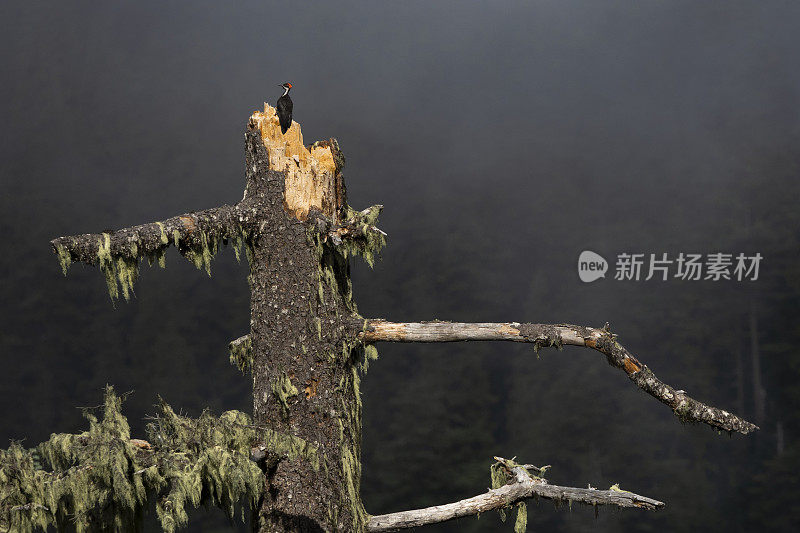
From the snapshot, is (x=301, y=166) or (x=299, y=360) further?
(x=301, y=166)

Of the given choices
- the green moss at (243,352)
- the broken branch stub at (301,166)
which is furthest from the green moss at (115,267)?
the broken branch stub at (301,166)

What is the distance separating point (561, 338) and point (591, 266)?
4985 mm

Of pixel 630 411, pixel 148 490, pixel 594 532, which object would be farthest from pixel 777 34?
pixel 148 490

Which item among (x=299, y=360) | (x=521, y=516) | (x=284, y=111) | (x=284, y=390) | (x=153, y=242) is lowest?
(x=521, y=516)

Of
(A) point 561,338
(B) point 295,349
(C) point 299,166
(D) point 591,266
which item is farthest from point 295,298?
(D) point 591,266

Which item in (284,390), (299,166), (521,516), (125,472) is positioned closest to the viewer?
(125,472)

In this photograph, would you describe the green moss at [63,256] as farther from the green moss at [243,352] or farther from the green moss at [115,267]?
the green moss at [243,352]

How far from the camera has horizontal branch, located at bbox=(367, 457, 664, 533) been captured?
11.7 feet

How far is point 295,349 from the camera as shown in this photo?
354cm

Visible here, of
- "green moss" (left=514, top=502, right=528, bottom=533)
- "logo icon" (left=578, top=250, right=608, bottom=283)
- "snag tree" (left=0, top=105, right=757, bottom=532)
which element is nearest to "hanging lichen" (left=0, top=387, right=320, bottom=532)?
"snag tree" (left=0, top=105, right=757, bottom=532)

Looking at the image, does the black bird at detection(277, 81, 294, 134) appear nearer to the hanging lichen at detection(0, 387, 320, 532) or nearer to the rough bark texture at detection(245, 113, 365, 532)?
the rough bark texture at detection(245, 113, 365, 532)

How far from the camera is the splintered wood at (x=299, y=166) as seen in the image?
3621mm

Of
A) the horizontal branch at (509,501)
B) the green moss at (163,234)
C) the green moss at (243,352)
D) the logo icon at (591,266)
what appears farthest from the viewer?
the logo icon at (591,266)

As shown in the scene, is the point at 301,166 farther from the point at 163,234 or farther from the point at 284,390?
the point at 284,390
